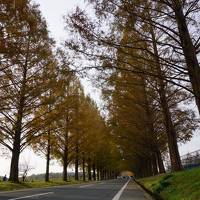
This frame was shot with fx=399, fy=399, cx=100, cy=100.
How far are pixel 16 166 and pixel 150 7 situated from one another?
1422cm

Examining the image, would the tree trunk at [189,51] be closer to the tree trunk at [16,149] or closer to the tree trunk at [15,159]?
the tree trunk at [16,149]

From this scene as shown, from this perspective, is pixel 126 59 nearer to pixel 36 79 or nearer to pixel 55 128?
pixel 36 79

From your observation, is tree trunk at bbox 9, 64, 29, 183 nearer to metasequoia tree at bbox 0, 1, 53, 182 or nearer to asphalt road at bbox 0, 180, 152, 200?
metasequoia tree at bbox 0, 1, 53, 182

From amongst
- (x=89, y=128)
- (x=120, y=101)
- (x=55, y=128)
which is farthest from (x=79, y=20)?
(x=89, y=128)

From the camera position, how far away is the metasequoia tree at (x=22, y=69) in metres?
14.1

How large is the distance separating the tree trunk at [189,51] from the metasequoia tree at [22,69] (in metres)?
6.63

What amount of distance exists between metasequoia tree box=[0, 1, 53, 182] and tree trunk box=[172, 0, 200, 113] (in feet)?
21.7

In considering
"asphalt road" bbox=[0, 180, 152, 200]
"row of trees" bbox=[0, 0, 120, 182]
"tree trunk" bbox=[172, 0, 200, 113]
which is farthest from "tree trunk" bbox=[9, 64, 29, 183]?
"tree trunk" bbox=[172, 0, 200, 113]

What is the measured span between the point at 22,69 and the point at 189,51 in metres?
12.2

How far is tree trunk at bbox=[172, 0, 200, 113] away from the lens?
363 inches

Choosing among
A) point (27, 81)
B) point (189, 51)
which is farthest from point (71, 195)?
point (27, 81)

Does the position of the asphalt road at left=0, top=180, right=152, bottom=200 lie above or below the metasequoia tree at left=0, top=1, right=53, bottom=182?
below

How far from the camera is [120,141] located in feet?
104

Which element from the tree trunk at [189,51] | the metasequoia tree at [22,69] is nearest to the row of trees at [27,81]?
the metasequoia tree at [22,69]
